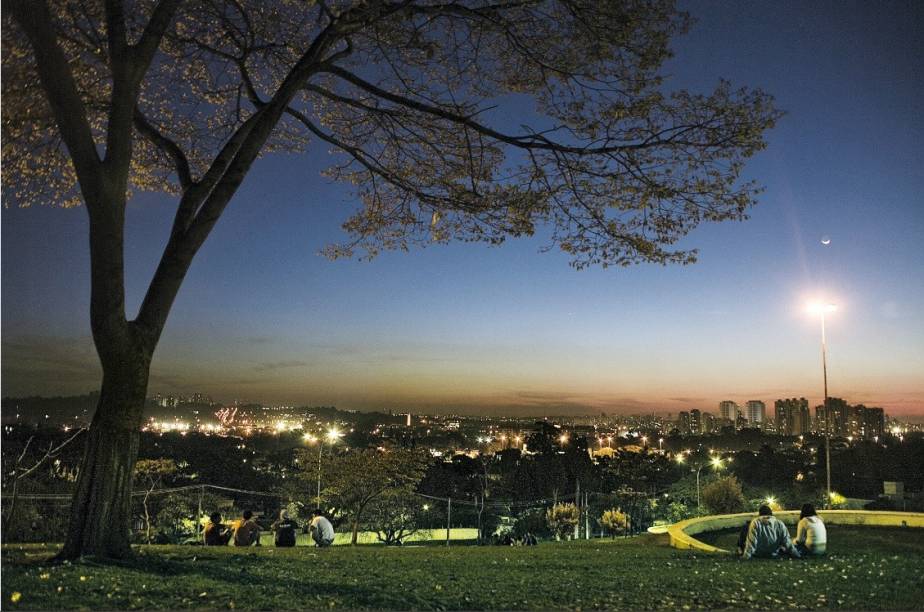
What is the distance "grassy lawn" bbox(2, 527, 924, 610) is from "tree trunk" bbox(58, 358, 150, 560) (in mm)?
355

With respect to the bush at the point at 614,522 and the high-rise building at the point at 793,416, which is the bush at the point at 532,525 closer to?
the bush at the point at 614,522

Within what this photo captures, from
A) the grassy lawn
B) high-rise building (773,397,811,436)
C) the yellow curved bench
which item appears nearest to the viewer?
the grassy lawn

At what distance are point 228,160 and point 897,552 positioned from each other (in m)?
11.5

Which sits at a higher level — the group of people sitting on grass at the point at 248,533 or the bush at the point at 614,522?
the group of people sitting on grass at the point at 248,533

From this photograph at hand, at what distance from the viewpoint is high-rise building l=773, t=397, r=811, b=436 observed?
178988 mm

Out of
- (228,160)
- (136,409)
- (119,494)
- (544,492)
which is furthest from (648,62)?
(544,492)

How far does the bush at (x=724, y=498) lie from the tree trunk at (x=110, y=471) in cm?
1903

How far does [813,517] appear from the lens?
10.1 m

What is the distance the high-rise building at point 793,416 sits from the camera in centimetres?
17899

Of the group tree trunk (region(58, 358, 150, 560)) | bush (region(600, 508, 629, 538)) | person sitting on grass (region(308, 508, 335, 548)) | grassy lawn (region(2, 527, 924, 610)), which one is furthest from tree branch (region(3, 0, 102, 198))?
bush (region(600, 508, 629, 538))

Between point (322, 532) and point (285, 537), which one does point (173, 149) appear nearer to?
point (285, 537)

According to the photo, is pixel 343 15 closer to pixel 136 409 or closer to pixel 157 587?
pixel 136 409

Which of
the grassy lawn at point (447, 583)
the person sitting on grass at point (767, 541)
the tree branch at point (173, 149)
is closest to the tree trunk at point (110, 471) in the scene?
the grassy lawn at point (447, 583)

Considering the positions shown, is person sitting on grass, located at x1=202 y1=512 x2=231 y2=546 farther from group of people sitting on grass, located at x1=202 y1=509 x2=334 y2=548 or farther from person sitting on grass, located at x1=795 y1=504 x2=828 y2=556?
person sitting on grass, located at x1=795 y1=504 x2=828 y2=556
